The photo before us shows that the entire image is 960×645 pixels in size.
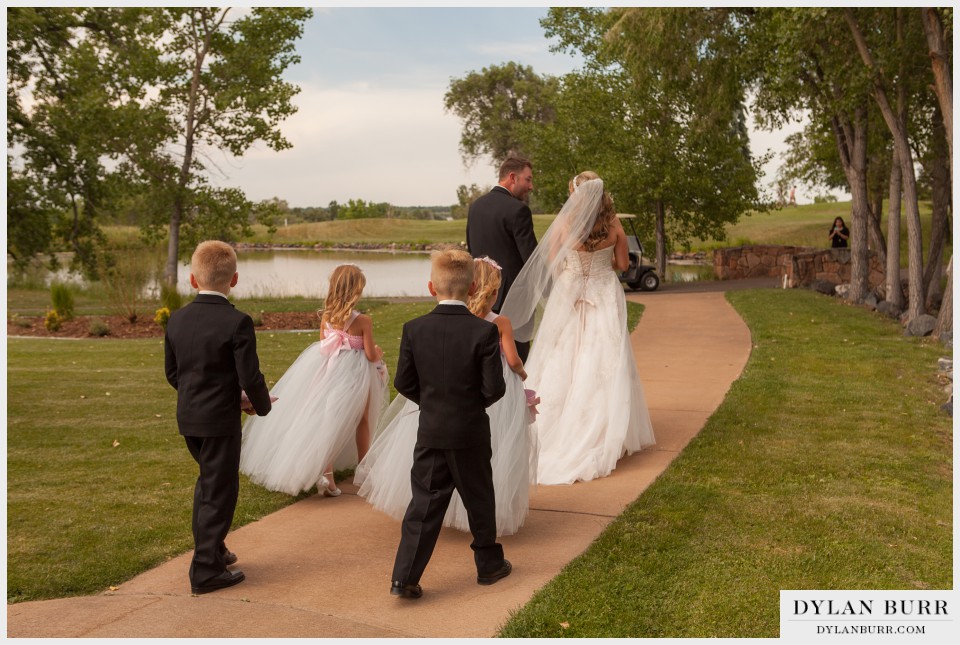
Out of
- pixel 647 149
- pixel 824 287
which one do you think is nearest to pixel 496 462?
pixel 824 287

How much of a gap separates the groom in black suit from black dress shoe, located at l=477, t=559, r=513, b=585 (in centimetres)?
248

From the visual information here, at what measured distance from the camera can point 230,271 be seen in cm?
480

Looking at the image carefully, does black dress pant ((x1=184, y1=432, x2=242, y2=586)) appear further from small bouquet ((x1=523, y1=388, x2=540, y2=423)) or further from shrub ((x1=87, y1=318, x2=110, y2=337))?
shrub ((x1=87, y1=318, x2=110, y2=337))

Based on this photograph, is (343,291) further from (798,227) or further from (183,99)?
(798,227)

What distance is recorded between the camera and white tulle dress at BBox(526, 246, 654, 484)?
700 centimetres

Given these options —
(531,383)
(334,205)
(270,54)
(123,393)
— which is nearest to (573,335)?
(531,383)

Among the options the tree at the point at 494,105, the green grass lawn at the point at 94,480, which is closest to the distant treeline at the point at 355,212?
the tree at the point at 494,105

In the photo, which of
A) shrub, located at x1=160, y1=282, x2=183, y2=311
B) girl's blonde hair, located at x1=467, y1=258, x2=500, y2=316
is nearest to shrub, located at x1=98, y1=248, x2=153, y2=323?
shrub, located at x1=160, y1=282, x2=183, y2=311

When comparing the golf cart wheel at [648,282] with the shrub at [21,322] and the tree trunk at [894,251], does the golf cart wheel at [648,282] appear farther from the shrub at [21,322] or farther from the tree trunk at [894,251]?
the shrub at [21,322]

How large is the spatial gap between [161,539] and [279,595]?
1222mm

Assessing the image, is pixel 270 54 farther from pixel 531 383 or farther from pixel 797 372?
pixel 531 383

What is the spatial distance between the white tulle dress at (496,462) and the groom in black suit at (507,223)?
5.09 ft

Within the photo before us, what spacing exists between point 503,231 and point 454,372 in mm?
2935

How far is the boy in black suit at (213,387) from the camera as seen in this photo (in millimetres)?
4652
